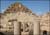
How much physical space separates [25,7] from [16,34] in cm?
83

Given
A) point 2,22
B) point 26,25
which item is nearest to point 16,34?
point 26,25

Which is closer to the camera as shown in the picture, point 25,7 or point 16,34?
point 16,34

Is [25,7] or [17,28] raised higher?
[25,7]

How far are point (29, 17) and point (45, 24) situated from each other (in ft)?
1.42

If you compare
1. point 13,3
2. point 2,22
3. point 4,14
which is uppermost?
point 13,3

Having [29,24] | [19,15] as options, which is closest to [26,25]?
[29,24]

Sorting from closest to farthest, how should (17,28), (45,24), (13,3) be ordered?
(17,28), (45,24), (13,3)

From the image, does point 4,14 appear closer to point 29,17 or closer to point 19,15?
point 19,15

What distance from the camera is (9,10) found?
3.02m

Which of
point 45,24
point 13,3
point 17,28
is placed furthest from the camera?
point 13,3

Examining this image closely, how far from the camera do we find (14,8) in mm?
3008

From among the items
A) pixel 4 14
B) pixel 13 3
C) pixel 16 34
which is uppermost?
pixel 13 3

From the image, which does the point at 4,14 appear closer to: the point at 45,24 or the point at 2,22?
the point at 2,22

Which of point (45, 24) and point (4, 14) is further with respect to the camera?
point (4, 14)
